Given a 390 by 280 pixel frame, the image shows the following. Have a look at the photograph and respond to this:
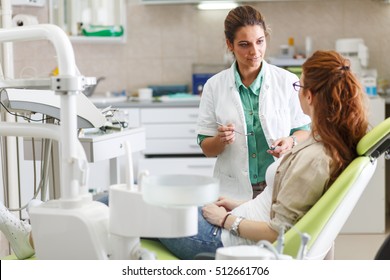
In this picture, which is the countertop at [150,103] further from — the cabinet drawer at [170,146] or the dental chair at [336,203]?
the dental chair at [336,203]

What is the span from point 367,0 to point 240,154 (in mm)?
2673

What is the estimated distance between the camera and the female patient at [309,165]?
1.97 meters

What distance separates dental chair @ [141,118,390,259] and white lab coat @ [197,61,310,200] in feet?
2.46

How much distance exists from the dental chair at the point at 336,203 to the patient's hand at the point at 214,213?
30 centimetres

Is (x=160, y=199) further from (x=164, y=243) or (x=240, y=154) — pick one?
(x=240, y=154)

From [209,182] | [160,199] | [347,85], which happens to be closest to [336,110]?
[347,85]

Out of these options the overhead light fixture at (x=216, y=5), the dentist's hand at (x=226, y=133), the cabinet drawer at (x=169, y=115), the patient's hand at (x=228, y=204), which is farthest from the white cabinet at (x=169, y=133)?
the patient's hand at (x=228, y=204)

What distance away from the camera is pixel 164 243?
223cm

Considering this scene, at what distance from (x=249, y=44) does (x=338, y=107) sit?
27.5 inches

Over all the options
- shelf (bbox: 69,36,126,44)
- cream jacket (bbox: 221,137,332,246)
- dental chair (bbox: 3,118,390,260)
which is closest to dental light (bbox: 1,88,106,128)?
cream jacket (bbox: 221,137,332,246)

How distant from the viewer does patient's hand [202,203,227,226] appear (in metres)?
2.16

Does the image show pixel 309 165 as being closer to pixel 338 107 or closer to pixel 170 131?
pixel 338 107

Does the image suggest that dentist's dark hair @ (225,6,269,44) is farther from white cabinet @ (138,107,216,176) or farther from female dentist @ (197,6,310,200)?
white cabinet @ (138,107,216,176)

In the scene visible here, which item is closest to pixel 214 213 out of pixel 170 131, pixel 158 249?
pixel 158 249
